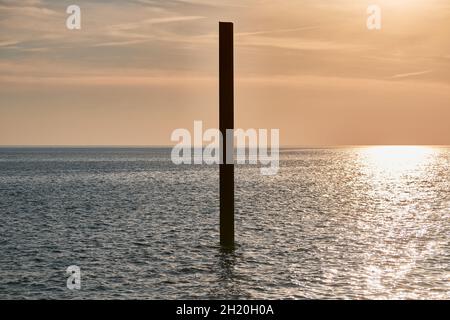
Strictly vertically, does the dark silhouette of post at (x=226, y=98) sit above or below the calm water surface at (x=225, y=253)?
above

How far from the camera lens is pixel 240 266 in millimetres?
27953

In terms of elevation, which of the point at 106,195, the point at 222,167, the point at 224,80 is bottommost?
the point at 106,195

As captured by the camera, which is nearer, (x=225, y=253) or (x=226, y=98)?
(x=226, y=98)

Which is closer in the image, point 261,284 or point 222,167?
point 261,284

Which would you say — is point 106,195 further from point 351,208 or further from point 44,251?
point 44,251

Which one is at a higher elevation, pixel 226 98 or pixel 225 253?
pixel 226 98

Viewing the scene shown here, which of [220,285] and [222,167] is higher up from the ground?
[222,167]

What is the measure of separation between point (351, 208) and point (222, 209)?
35019 millimetres

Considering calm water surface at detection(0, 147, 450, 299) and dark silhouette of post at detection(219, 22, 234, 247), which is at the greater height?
dark silhouette of post at detection(219, 22, 234, 247)

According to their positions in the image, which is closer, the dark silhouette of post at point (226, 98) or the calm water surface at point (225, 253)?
the calm water surface at point (225, 253)

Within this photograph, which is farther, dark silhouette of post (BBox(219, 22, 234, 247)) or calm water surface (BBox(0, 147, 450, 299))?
dark silhouette of post (BBox(219, 22, 234, 247))
